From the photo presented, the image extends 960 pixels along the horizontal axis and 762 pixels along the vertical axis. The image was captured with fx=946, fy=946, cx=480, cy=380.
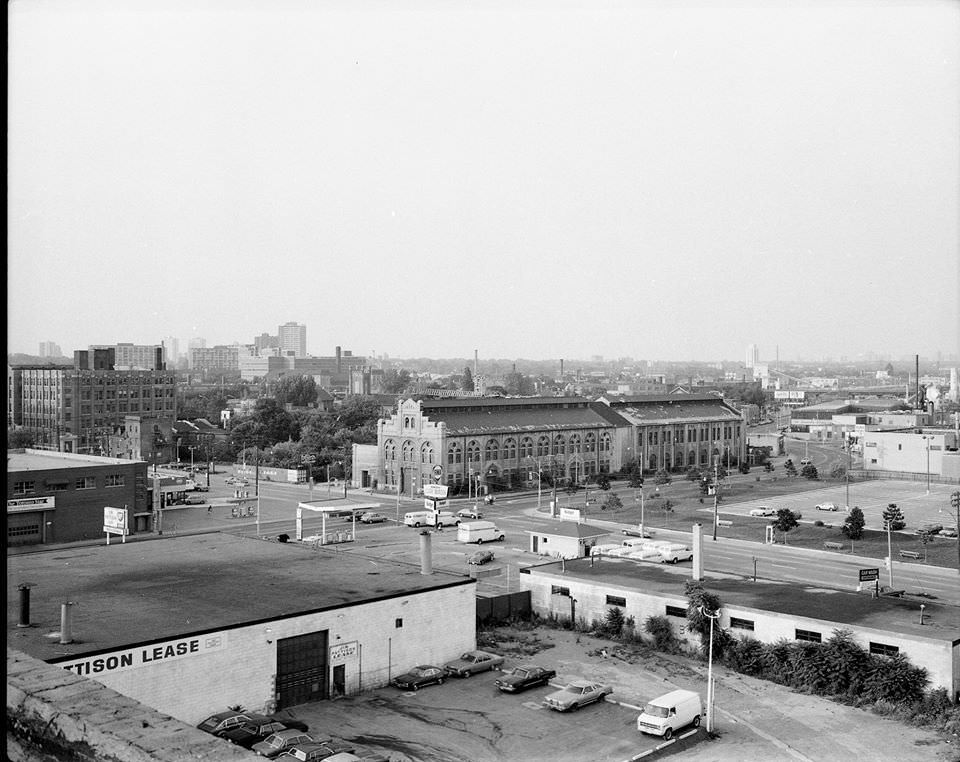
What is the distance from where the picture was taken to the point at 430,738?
9.97 metres

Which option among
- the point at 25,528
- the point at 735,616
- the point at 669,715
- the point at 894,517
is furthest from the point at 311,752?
the point at 894,517

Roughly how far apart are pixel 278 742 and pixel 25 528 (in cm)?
1647

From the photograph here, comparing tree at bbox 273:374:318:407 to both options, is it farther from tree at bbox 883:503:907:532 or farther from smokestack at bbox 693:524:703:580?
smokestack at bbox 693:524:703:580

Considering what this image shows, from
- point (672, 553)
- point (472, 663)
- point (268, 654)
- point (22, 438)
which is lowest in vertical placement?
point (672, 553)

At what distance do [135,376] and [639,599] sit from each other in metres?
39.0

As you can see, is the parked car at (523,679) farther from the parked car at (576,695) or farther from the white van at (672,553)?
the white van at (672,553)

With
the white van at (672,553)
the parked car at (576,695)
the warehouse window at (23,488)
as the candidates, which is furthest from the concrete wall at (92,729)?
the warehouse window at (23,488)

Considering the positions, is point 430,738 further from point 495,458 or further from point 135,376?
point 135,376

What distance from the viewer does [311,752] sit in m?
8.91

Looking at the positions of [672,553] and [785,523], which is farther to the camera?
[785,523]

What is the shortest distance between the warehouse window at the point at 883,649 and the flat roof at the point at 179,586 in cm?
539

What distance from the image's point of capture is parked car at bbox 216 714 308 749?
955 cm

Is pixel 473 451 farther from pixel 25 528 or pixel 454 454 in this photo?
pixel 25 528

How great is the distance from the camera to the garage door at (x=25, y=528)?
22.6m
